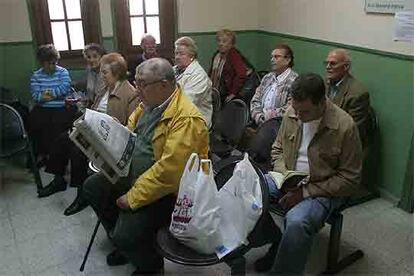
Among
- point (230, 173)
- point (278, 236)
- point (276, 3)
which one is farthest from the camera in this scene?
point (276, 3)

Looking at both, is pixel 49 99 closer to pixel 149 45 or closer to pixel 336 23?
pixel 149 45

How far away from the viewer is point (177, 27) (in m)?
4.32

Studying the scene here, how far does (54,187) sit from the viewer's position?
319 centimetres

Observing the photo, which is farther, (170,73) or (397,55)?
(397,55)

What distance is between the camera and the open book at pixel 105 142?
1798 millimetres

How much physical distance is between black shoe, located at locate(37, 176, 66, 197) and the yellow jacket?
153cm

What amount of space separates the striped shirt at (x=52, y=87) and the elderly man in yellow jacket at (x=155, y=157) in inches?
71.0

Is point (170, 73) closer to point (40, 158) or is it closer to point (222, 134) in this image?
point (222, 134)

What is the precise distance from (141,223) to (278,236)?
0.68m

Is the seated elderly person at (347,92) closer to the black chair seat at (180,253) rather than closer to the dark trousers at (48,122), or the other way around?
the black chair seat at (180,253)

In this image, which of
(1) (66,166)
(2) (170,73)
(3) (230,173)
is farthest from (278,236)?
(1) (66,166)

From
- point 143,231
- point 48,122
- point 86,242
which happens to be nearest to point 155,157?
point 143,231

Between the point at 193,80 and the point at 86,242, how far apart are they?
1.32 meters

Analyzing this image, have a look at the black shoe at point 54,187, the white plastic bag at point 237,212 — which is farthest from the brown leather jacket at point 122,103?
the white plastic bag at point 237,212
